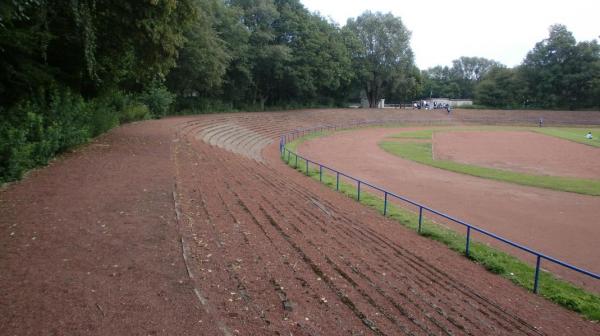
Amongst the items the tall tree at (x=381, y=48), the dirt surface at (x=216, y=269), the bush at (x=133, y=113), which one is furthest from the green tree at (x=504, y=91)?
the dirt surface at (x=216, y=269)

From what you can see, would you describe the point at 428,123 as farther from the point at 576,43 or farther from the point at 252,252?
the point at 252,252

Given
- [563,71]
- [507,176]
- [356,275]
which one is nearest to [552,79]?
[563,71]

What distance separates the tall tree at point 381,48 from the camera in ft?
218

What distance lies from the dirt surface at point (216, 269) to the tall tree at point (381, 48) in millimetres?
57639

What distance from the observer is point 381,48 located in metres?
67.1

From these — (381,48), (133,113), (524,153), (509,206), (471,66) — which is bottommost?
(524,153)

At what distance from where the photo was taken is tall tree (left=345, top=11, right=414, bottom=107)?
66.5 metres

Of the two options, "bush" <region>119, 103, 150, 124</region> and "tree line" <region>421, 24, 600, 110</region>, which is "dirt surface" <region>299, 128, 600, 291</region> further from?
"tree line" <region>421, 24, 600, 110</region>

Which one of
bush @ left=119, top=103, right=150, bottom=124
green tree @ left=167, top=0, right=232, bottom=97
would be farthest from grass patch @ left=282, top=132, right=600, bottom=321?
green tree @ left=167, top=0, right=232, bottom=97

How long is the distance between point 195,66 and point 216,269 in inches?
1220

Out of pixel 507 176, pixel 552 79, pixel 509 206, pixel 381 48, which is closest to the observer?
pixel 509 206

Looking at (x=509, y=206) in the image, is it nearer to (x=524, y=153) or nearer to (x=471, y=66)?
(x=524, y=153)

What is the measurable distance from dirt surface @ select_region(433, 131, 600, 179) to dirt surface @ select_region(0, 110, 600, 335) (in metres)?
17.8

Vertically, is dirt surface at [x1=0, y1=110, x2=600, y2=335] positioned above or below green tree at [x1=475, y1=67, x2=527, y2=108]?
below
